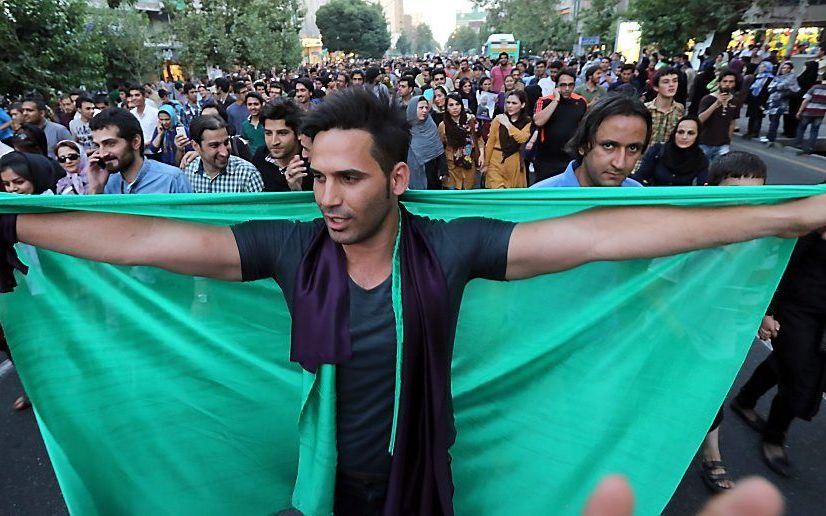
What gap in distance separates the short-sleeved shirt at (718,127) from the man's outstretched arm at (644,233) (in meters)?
6.26

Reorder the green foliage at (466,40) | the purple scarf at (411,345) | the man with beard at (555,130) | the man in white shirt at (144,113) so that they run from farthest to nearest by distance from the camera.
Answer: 1. the green foliage at (466,40)
2. the man in white shirt at (144,113)
3. the man with beard at (555,130)
4. the purple scarf at (411,345)

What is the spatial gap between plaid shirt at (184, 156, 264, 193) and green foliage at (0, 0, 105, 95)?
10181 millimetres

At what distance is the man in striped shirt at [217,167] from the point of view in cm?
416

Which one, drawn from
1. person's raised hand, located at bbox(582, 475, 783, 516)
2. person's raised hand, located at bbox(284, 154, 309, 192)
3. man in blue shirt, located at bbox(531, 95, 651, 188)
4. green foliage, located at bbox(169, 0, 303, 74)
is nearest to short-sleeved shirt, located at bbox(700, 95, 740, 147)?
man in blue shirt, located at bbox(531, 95, 651, 188)

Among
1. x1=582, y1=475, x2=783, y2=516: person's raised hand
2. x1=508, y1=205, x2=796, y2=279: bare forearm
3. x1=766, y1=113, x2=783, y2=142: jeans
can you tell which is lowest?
x1=766, y1=113, x2=783, y2=142: jeans

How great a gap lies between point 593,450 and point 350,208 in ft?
4.55

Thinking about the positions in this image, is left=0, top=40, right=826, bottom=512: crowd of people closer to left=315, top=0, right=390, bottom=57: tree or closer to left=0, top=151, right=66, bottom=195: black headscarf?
left=0, top=151, right=66, bottom=195: black headscarf

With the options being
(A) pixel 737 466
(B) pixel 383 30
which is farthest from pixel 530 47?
(A) pixel 737 466

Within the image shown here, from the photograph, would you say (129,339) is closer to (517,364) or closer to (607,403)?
(517,364)

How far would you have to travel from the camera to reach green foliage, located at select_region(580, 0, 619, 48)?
115 feet

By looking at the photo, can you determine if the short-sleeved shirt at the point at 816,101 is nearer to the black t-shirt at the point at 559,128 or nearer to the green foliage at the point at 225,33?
the black t-shirt at the point at 559,128

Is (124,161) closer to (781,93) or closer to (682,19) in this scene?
(781,93)

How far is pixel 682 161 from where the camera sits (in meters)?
4.96

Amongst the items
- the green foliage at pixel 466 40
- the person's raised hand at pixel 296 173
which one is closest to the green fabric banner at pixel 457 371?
the person's raised hand at pixel 296 173
